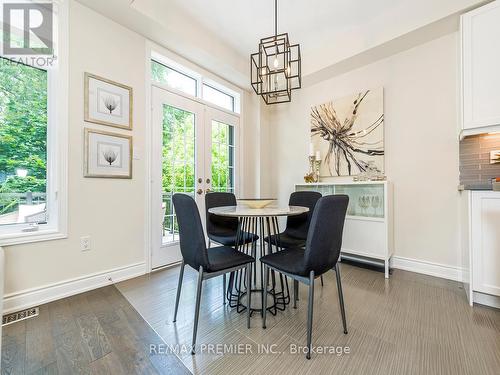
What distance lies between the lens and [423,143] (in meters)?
2.61

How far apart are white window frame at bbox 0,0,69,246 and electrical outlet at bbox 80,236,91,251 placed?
15cm

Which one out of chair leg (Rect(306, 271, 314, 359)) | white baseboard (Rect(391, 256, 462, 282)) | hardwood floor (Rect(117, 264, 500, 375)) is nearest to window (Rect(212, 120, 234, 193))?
hardwood floor (Rect(117, 264, 500, 375))

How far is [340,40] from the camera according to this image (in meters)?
2.98

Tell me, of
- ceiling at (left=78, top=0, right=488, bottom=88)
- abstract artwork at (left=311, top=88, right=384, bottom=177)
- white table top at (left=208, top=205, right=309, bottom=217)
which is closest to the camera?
white table top at (left=208, top=205, right=309, bottom=217)

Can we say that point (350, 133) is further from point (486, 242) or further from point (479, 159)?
point (486, 242)

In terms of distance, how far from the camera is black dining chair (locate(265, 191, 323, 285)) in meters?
2.14

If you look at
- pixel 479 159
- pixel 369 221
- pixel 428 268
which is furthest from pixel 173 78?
pixel 428 268

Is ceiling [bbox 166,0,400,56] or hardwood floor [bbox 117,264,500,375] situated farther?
ceiling [bbox 166,0,400,56]

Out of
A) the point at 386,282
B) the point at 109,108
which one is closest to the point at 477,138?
the point at 386,282

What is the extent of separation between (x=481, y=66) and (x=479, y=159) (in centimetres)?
88

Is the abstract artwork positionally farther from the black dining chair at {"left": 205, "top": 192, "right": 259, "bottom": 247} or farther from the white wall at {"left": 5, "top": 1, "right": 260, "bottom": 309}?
the white wall at {"left": 5, "top": 1, "right": 260, "bottom": 309}

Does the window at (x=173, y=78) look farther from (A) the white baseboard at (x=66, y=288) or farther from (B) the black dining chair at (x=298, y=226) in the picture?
(A) the white baseboard at (x=66, y=288)

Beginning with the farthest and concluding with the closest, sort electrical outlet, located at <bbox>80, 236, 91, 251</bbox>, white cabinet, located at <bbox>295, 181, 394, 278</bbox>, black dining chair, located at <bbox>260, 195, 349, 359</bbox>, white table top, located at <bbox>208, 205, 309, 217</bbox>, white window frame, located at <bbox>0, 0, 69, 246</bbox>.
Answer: white cabinet, located at <bbox>295, 181, 394, 278</bbox>
electrical outlet, located at <bbox>80, 236, 91, 251</bbox>
white window frame, located at <bbox>0, 0, 69, 246</bbox>
white table top, located at <bbox>208, 205, 309, 217</bbox>
black dining chair, located at <bbox>260, 195, 349, 359</bbox>

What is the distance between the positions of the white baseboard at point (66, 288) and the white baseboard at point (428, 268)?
3.07 meters
